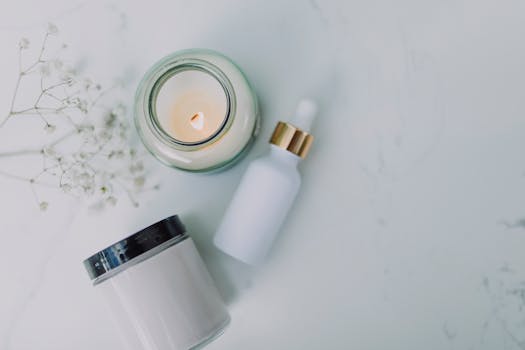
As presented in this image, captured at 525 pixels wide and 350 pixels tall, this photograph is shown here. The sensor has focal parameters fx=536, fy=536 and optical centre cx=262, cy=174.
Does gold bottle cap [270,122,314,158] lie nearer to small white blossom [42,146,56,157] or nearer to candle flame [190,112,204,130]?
candle flame [190,112,204,130]

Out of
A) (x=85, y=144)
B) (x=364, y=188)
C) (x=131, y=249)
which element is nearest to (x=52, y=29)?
(x=85, y=144)

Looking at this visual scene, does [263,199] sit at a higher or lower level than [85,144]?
lower

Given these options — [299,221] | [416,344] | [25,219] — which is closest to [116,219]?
[25,219]

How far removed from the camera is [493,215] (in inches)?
26.6

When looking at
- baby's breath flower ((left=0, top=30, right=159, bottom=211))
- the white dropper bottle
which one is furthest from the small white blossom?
the white dropper bottle

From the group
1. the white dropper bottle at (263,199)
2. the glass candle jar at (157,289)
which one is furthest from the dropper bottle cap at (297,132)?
the glass candle jar at (157,289)

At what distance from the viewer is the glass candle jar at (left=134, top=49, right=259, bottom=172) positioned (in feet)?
1.91

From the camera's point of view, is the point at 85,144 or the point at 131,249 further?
the point at 85,144

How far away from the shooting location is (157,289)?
0.58 m

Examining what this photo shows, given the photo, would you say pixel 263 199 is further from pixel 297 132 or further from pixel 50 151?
pixel 50 151

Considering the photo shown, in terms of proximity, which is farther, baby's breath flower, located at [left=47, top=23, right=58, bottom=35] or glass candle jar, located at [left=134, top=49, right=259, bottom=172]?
baby's breath flower, located at [left=47, top=23, right=58, bottom=35]

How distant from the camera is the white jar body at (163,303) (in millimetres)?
573

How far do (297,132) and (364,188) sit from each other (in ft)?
Result: 0.45

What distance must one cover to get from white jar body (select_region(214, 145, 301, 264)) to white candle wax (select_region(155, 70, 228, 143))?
2.8 inches
